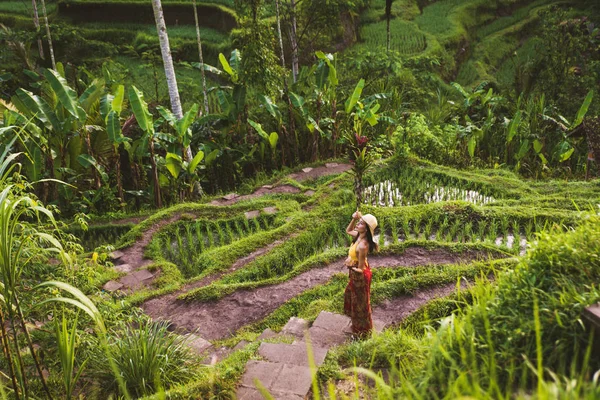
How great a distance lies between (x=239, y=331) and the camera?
4.38 m

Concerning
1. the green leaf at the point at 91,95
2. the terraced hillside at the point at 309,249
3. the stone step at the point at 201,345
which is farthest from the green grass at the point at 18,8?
the stone step at the point at 201,345

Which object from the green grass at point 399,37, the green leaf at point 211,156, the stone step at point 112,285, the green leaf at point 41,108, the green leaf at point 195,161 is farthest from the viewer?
the green grass at point 399,37

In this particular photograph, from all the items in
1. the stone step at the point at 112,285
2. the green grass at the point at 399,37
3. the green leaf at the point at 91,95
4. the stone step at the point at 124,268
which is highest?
the green grass at the point at 399,37

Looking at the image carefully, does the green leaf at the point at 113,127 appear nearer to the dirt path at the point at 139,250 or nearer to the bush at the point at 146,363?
the dirt path at the point at 139,250

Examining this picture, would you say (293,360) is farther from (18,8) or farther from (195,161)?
(18,8)

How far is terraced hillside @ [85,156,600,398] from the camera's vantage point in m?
4.39

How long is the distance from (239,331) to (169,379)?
1.15 m

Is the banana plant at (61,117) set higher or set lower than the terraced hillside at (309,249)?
higher

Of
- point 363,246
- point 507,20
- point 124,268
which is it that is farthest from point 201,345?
point 507,20

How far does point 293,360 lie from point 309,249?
8.91 feet

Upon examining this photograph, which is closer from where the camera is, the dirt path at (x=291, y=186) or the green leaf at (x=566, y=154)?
the dirt path at (x=291, y=186)

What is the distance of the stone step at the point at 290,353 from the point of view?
307 centimetres

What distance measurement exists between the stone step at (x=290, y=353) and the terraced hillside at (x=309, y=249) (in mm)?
38

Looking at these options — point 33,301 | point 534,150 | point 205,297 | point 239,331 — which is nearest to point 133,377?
point 33,301
